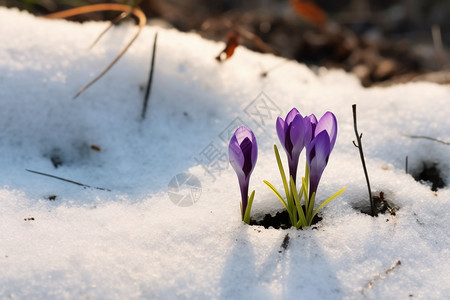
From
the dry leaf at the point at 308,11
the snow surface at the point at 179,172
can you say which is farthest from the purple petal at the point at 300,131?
the dry leaf at the point at 308,11

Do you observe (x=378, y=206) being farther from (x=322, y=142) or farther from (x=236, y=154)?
(x=236, y=154)

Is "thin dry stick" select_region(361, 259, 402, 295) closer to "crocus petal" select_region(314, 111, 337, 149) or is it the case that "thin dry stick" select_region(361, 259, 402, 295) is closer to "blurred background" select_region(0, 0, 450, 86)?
"crocus petal" select_region(314, 111, 337, 149)

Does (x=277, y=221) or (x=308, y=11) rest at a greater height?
(x=308, y=11)

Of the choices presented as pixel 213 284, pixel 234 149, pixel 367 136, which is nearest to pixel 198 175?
pixel 234 149

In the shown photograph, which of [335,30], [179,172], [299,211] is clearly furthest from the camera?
[335,30]

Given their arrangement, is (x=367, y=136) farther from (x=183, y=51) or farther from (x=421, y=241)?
(x=183, y=51)

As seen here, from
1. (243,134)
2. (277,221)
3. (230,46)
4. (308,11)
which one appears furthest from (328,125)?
(308,11)
